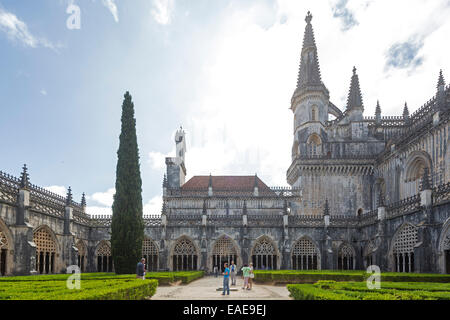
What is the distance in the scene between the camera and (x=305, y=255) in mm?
35188

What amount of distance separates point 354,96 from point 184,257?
98.2 ft

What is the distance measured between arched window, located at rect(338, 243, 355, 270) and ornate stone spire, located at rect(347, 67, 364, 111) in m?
19.7

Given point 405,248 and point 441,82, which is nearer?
point 405,248

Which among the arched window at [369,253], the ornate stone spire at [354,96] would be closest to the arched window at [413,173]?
the arched window at [369,253]

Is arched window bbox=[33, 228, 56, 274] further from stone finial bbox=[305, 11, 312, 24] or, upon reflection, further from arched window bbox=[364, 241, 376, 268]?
stone finial bbox=[305, 11, 312, 24]

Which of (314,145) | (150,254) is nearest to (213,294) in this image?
(150,254)

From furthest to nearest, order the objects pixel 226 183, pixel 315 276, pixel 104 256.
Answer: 1. pixel 226 183
2. pixel 104 256
3. pixel 315 276

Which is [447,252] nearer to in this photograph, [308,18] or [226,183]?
[226,183]

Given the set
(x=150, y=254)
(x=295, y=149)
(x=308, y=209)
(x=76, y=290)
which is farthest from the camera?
(x=295, y=149)

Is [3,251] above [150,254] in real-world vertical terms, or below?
above

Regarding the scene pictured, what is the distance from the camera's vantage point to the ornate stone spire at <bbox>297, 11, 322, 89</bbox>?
47466 millimetres

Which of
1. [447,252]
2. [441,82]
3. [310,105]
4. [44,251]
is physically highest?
[310,105]

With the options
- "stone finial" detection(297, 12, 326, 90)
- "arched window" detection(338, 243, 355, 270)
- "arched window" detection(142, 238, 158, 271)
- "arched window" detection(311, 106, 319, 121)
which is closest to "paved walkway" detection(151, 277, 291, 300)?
"arched window" detection(142, 238, 158, 271)
